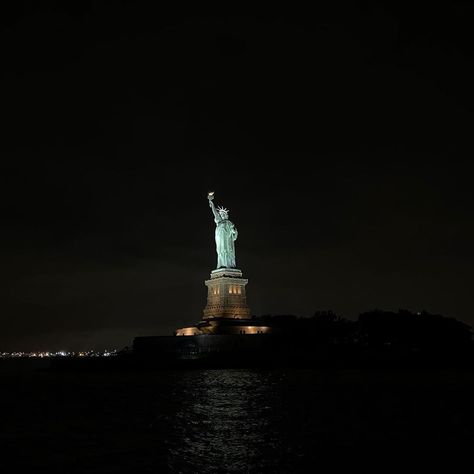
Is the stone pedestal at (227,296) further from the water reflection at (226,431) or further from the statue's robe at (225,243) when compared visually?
the water reflection at (226,431)

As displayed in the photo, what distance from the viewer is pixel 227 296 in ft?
195

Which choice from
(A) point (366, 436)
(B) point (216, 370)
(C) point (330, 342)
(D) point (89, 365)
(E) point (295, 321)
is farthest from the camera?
(E) point (295, 321)

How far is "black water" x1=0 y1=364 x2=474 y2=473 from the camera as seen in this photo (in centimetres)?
1518

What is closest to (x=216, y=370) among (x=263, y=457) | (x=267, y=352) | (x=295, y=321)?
(x=267, y=352)

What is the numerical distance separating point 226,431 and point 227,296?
40.6 m

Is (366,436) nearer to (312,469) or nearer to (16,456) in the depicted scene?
(312,469)

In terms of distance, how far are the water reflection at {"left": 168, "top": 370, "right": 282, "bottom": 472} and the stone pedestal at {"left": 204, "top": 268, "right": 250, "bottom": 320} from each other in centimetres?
2634

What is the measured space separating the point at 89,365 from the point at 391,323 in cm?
2991

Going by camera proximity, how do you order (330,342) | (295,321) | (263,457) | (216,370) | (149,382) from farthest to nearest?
(295,321)
(330,342)
(216,370)
(149,382)
(263,457)

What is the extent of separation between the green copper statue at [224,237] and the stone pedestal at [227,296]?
1260 mm

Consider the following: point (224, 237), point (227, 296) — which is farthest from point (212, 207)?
point (227, 296)

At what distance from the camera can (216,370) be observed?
162 ft

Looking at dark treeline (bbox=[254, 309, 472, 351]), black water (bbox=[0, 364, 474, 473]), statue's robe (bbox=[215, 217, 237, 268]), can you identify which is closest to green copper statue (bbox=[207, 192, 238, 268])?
statue's robe (bbox=[215, 217, 237, 268])

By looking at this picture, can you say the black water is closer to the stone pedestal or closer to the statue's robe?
the stone pedestal
